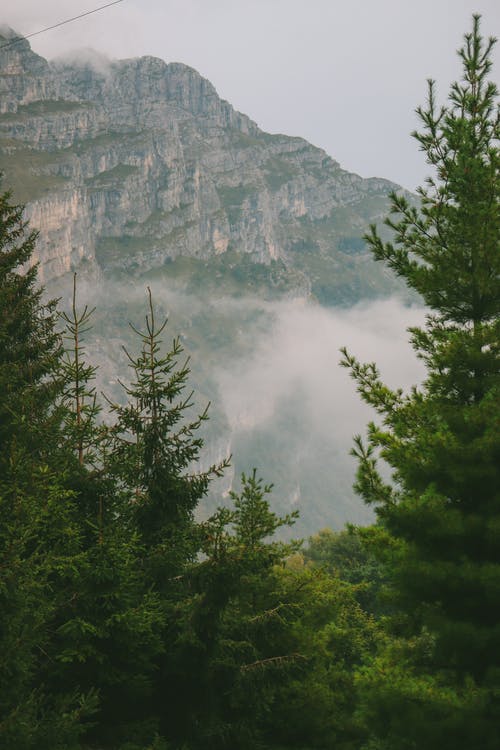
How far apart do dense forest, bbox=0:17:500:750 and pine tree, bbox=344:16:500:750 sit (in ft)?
0.08

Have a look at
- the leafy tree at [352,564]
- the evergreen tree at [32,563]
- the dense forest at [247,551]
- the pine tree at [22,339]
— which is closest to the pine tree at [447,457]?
the dense forest at [247,551]

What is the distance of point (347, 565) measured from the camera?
47688 mm

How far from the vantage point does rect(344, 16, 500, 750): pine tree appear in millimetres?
5641

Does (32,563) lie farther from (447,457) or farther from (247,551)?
(447,457)

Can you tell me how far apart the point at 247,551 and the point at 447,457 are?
2998 millimetres

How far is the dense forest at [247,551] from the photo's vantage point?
5613mm

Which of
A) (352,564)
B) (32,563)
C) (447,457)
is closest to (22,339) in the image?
(32,563)

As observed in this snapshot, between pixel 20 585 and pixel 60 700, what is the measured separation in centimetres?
164

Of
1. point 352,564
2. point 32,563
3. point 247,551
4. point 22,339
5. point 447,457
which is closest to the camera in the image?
point 32,563

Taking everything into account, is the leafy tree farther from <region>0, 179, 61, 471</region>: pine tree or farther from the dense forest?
<region>0, 179, 61, 471</region>: pine tree

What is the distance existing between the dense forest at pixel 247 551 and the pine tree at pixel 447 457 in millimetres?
25

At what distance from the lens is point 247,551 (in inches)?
302

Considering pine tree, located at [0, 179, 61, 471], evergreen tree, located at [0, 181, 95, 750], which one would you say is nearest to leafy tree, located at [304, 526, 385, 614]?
pine tree, located at [0, 179, 61, 471]

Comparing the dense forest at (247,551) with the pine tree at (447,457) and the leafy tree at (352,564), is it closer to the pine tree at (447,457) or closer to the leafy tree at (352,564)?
the pine tree at (447,457)
